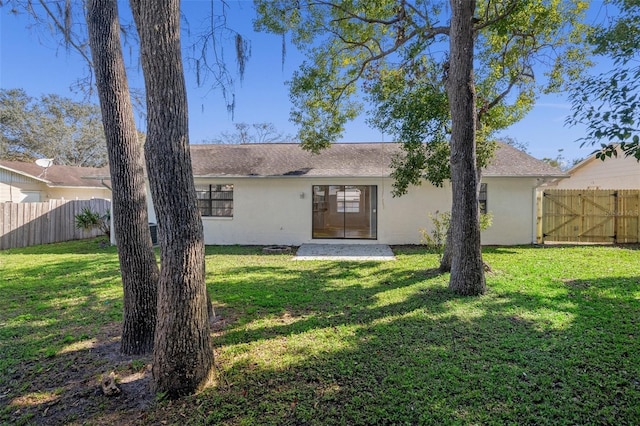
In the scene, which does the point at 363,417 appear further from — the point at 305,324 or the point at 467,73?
the point at 467,73

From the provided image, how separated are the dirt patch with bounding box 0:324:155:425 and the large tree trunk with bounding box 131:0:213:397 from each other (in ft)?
1.01

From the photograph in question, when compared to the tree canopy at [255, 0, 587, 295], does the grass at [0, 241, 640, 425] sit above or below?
below

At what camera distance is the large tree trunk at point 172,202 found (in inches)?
108

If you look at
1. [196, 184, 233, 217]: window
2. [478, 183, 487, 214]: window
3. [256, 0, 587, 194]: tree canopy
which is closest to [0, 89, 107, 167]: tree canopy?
[196, 184, 233, 217]: window

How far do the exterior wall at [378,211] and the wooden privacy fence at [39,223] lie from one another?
4264mm

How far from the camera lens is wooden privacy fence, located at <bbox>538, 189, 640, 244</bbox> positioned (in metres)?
11.4

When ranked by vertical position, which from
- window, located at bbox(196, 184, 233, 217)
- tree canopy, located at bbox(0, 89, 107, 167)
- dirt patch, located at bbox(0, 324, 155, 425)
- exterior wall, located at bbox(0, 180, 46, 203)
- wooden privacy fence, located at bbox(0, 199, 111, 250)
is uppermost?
tree canopy, located at bbox(0, 89, 107, 167)

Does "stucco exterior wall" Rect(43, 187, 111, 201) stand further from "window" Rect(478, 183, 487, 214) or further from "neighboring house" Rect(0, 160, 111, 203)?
"window" Rect(478, 183, 487, 214)

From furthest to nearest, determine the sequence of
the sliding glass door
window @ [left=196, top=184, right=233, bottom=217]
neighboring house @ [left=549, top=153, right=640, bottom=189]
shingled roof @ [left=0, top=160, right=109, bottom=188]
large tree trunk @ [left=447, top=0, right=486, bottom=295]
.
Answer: shingled roof @ [left=0, top=160, right=109, bottom=188] < neighboring house @ [left=549, top=153, right=640, bottom=189] < the sliding glass door < window @ [left=196, top=184, right=233, bottom=217] < large tree trunk @ [left=447, top=0, right=486, bottom=295]

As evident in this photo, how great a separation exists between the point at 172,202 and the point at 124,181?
1174 millimetres

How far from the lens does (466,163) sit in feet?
18.7

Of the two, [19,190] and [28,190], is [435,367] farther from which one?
[28,190]

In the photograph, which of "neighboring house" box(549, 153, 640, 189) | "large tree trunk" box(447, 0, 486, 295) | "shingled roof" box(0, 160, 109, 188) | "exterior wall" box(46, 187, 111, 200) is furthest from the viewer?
"exterior wall" box(46, 187, 111, 200)

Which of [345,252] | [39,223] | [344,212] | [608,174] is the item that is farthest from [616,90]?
[608,174]
